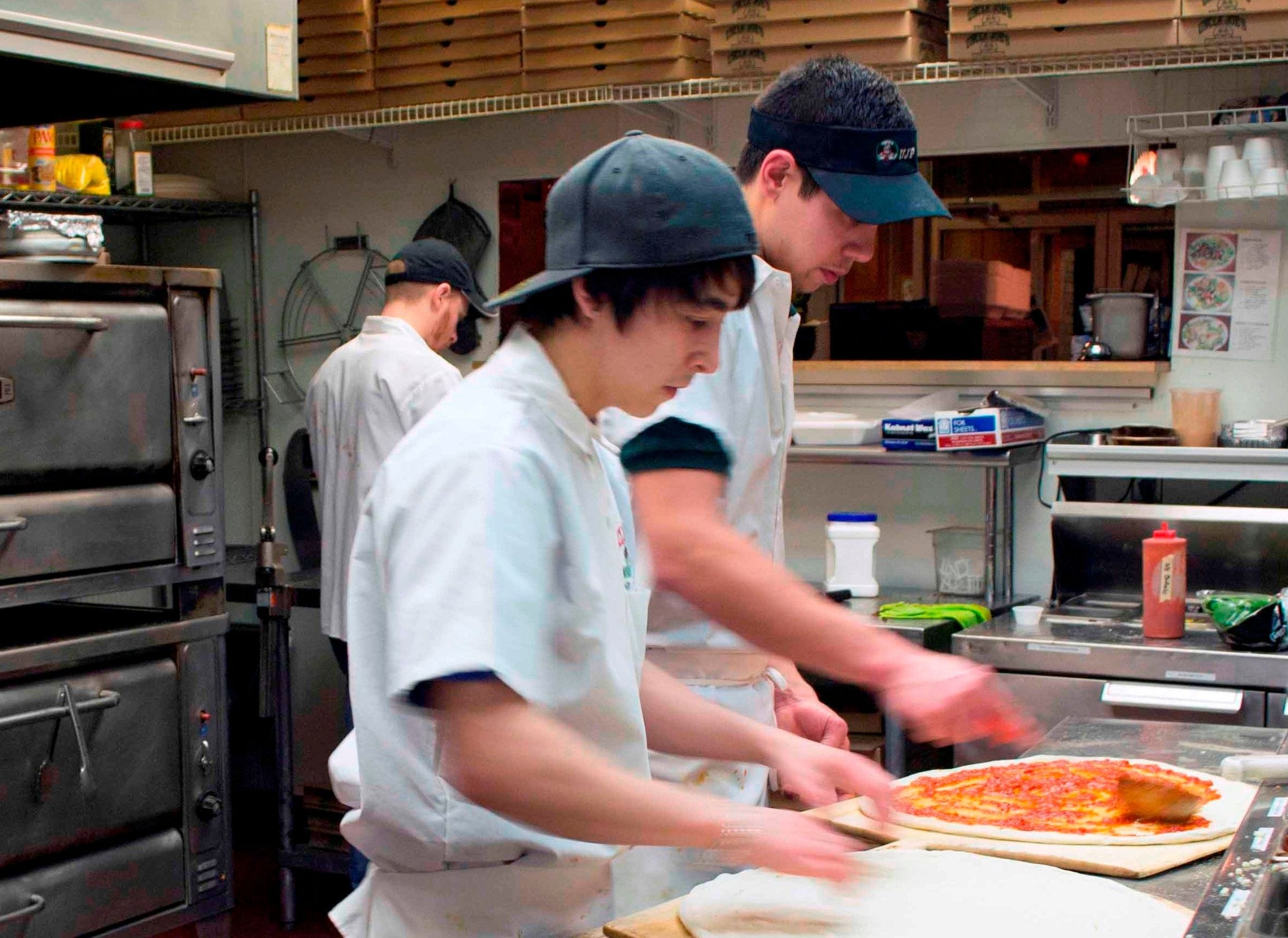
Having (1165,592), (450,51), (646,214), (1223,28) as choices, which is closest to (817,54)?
(1223,28)

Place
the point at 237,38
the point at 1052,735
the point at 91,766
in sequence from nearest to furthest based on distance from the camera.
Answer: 1. the point at 237,38
2. the point at 1052,735
3. the point at 91,766

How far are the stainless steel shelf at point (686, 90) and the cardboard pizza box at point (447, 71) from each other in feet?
0.24

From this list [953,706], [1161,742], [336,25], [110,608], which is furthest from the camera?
[336,25]

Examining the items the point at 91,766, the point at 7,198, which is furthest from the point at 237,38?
the point at 7,198

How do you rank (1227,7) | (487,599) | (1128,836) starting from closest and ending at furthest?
1. (487,599)
2. (1128,836)
3. (1227,7)

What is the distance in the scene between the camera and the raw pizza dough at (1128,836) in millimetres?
1825

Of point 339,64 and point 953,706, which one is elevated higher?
point 339,64

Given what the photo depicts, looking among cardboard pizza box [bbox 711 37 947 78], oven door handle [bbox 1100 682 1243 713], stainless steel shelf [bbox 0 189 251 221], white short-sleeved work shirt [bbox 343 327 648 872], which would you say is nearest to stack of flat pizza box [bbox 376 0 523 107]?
cardboard pizza box [bbox 711 37 947 78]

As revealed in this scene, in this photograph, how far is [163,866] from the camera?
10.0 feet

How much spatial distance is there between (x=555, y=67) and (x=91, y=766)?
2.50 metres

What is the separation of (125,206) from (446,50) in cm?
140

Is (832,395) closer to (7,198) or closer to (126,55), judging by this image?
(7,198)

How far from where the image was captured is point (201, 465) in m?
3.11

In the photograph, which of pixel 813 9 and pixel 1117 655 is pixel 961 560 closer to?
pixel 1117 655
